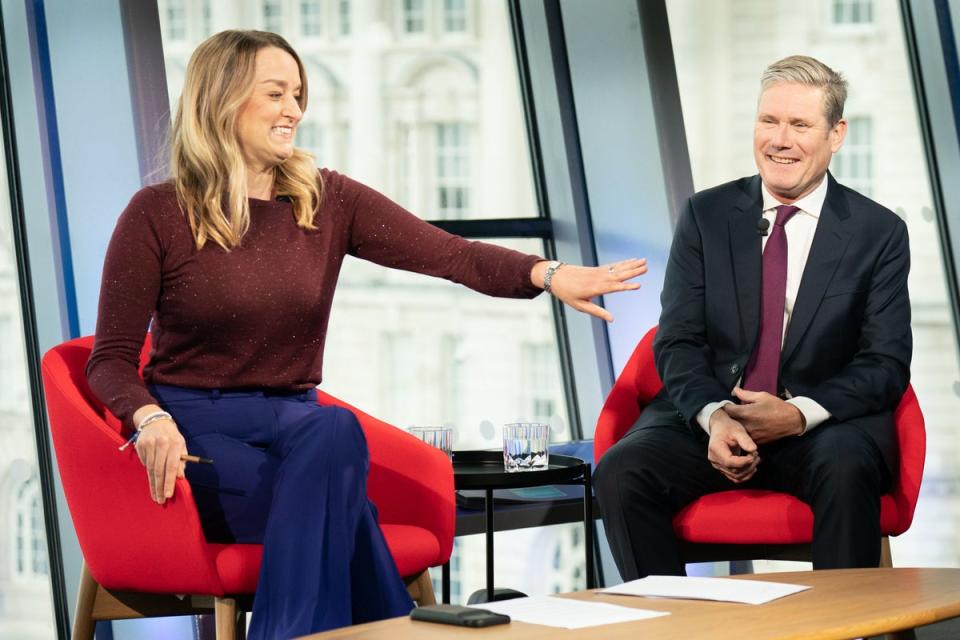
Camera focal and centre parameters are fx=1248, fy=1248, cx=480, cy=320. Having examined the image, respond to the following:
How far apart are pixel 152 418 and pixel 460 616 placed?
2.89 ft

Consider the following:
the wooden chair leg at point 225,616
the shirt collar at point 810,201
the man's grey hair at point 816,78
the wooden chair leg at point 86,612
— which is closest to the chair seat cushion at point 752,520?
the shirt collar at point 810,201

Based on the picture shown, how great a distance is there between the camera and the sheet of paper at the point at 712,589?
187 centimetres

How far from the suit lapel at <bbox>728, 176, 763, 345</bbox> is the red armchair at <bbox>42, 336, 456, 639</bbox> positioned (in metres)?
0.95

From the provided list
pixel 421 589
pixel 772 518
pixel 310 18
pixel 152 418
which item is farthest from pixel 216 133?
pixel 310 18

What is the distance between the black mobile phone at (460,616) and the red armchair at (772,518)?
1191 mm

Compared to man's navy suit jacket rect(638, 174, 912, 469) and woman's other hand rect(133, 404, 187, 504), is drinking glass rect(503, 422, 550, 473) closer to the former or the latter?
man's navy suit jacket rect(638, 174, 912, 469)

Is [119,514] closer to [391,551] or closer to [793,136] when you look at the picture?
[391,551]

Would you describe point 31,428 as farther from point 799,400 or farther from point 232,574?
point 799,400

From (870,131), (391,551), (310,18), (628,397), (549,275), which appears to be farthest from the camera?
(870,131)

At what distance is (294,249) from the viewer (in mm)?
2662

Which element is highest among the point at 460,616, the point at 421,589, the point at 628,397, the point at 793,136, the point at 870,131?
the point at 870,131

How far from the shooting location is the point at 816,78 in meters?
3.03

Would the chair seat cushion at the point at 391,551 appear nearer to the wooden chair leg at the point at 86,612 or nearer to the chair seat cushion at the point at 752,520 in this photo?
the wooden chair leg at the point at 86,612

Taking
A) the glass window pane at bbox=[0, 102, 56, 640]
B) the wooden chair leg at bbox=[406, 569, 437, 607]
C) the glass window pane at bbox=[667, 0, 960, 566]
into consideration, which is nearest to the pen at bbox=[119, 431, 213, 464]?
the wooden chair leg at bbox=[406, 569, 437, 607]
